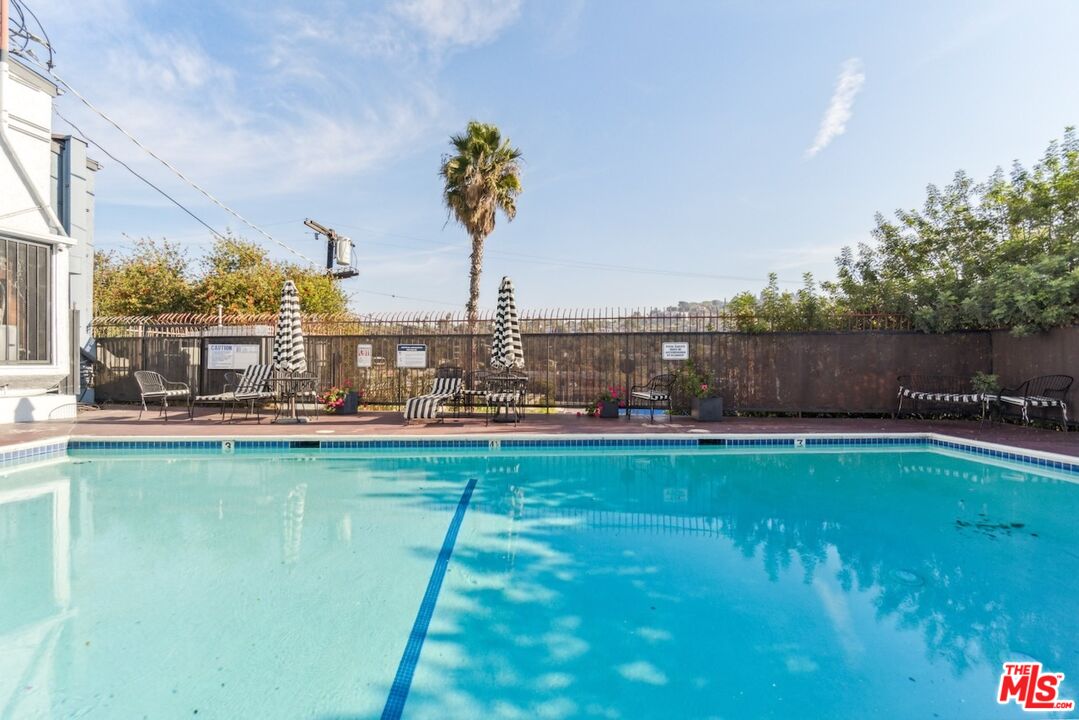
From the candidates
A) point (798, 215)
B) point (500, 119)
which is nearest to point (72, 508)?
point (500, 119)

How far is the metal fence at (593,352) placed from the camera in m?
9.96

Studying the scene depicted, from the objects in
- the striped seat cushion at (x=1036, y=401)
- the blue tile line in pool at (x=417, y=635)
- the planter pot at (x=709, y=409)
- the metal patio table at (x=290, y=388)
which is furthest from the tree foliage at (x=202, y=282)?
the striped seat cushion at (x=1036, y=401)

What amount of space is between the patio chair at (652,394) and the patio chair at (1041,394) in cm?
547

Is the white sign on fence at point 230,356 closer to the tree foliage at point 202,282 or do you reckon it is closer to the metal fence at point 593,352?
the metal fence at point 593,352

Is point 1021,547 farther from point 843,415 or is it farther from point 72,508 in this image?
point 72,508

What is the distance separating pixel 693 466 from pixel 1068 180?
899cm

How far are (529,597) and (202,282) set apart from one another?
2014cm

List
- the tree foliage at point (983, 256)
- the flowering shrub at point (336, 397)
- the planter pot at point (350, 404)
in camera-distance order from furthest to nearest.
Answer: the flowering shrub at point (336, 397) < the planter pot at point (350, 404) < the tree foliage at point (983, 256)

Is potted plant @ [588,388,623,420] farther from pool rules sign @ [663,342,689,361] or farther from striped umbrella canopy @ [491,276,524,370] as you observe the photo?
striped umbrella canopy @ [491,276,524,370]

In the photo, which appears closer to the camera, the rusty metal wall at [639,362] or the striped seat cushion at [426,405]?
the striped seat cushion at [426,405]

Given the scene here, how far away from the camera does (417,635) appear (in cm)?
262

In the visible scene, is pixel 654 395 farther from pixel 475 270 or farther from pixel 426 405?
pixel 475 270

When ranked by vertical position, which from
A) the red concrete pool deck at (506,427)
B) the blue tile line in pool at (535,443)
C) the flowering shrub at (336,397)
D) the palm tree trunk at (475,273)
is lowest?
the blue tile line in pool at (535,443)

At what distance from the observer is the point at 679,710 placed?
2.07 meters
